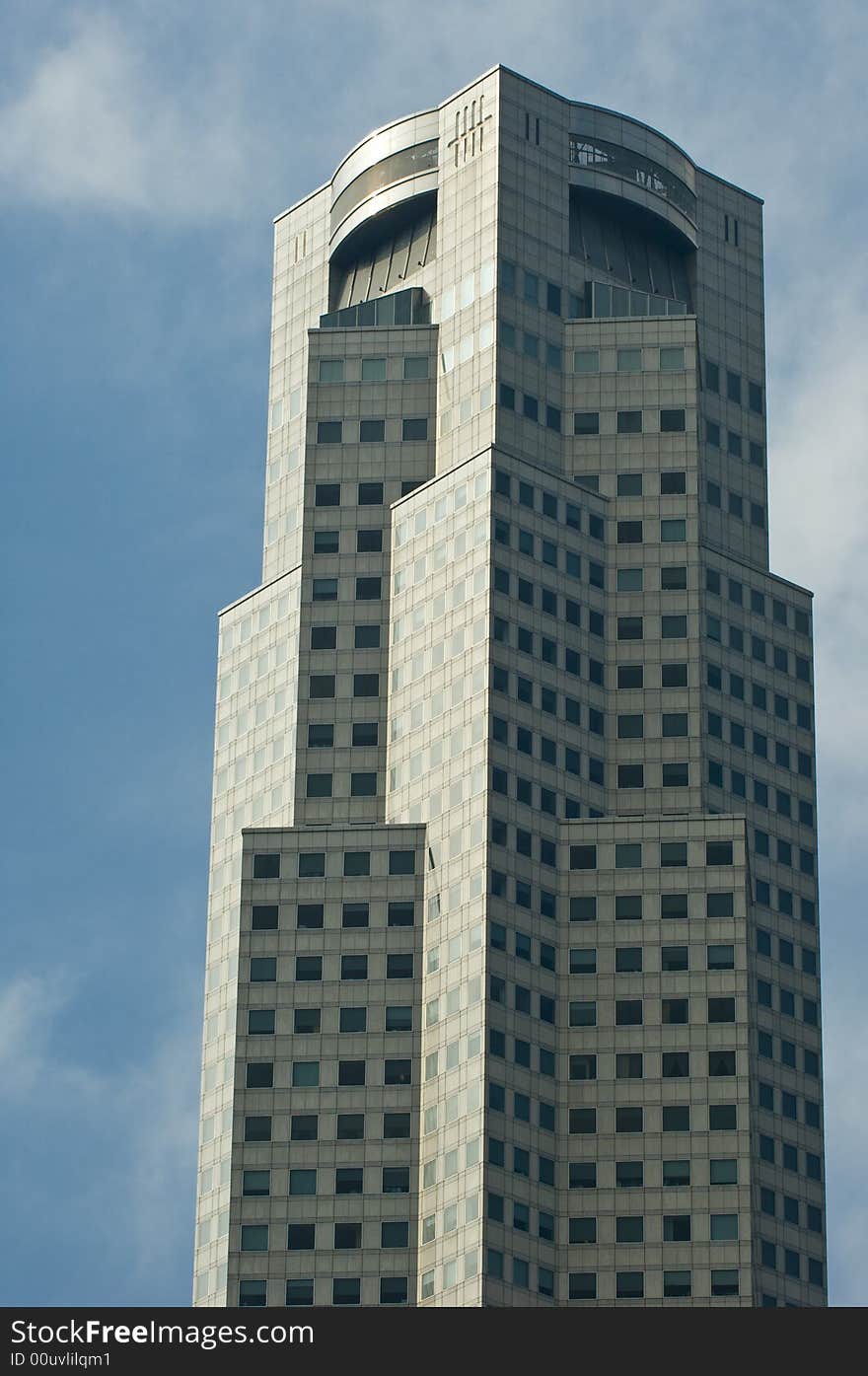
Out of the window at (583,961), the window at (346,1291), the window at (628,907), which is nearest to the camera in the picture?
the window at (346,1291)

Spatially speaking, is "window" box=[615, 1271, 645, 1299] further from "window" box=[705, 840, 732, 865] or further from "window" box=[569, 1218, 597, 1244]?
"window" box=[705, 840, 732, 865]

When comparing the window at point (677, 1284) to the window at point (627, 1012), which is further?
the window at point (627, 1012)

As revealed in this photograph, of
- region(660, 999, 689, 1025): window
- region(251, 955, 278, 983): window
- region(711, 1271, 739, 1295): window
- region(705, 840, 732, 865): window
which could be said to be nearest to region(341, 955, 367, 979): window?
region(251, 955, 278, 983): window

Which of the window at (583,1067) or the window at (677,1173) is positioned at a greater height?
the window at (583,1067)

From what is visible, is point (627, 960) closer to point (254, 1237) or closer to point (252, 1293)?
point (254, 1237)

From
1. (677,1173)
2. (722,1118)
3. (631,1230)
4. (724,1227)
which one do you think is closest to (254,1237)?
(631,1230)

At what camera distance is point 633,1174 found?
19125 cm

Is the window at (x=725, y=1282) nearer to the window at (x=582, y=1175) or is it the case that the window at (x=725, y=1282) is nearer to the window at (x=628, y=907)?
the window at (x=582, y=1175)

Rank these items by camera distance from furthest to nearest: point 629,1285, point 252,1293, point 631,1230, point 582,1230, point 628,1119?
point 628,1119 → point 582,1230 → point 631,1230 → point 252,1293 → point 629,1285

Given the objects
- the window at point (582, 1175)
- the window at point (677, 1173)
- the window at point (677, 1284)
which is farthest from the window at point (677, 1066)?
the window at point (677, 1284)
